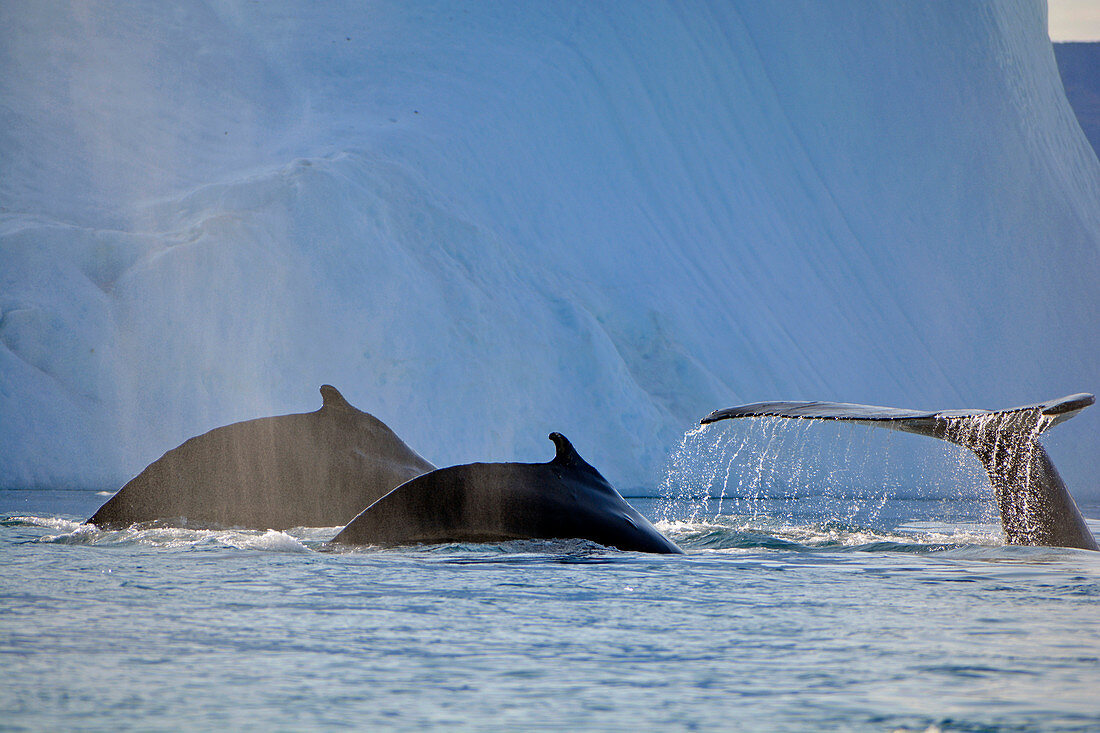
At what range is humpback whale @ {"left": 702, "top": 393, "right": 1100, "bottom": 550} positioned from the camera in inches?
239

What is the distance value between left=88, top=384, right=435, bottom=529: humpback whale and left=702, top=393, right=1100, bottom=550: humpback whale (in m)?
2.54

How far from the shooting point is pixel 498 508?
6.08 meters

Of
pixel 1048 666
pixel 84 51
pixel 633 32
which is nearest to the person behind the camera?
pixel 1048 666

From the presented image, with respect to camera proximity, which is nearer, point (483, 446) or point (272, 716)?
point (272, 716)

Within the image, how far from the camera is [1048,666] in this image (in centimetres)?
350

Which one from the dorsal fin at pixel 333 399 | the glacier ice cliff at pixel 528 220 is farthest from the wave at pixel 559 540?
the glacier ice cliff at pixel 528 220

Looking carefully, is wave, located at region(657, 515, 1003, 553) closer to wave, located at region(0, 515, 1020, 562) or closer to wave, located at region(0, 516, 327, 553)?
wave, located at region(0, 515, 1020, 562)

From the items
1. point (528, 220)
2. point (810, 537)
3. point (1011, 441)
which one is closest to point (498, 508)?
point (1011, 441)

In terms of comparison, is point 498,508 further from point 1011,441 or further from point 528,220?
point 528,220

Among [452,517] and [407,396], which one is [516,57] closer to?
[407,396]

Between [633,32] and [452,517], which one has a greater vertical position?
[633,32]

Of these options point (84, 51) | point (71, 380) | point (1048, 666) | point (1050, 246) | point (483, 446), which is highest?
point (84, 51)

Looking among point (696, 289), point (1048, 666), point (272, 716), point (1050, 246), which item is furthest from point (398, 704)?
point (1050, 246)

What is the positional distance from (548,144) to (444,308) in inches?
294
